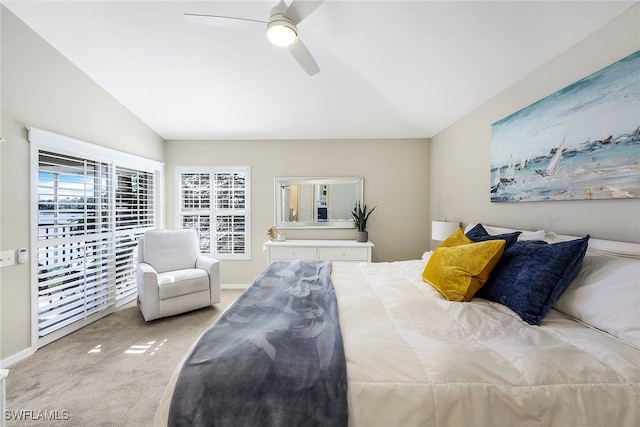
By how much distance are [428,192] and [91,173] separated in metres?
4.33

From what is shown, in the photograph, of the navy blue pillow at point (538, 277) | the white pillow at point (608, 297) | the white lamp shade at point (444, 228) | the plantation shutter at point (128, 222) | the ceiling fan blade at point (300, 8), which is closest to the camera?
the white pillow at point (608, 297)

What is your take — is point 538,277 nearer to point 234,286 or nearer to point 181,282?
point 181,282

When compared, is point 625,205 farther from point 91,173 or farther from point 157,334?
point 91,173

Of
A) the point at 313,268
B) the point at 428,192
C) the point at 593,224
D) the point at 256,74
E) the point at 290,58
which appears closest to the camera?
the point at 593,224

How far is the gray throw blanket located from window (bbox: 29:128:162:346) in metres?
2.36

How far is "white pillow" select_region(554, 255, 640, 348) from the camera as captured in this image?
1.09 metres

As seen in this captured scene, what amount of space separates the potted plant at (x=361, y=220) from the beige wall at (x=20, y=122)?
3457mm

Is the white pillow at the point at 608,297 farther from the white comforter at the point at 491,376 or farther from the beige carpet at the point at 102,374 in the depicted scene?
the beige carpet at the point at 102,374

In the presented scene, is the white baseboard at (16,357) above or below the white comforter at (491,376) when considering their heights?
below

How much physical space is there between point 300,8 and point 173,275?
2.85 meters

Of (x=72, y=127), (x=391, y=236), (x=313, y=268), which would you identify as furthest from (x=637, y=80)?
(x=72, y=127)

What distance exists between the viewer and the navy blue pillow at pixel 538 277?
4.28 feet

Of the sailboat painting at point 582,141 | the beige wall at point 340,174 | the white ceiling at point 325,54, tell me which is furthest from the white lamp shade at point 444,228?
the white ceiling at point 325,54

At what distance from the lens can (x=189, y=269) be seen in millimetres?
3277
